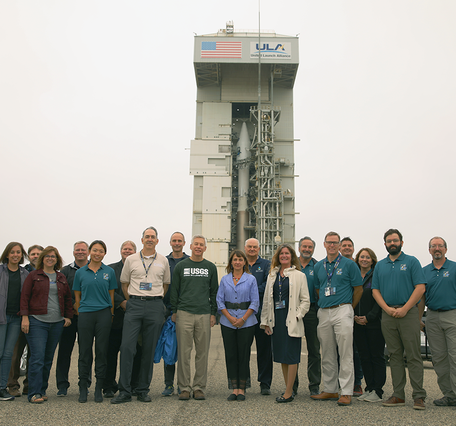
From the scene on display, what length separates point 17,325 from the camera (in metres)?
5.42

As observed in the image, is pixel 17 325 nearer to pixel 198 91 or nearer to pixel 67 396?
pixel 67 396

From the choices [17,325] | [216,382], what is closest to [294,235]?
[216,382]

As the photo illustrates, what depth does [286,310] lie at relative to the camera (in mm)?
5336

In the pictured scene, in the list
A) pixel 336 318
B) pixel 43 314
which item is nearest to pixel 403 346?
pixel 336 318

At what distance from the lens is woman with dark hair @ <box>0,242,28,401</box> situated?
17.1ft

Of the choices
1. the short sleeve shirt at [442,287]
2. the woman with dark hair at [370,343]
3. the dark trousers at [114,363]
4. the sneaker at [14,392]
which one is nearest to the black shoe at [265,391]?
the woman with dark hair at [370,343]

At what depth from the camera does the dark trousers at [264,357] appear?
5.66 m

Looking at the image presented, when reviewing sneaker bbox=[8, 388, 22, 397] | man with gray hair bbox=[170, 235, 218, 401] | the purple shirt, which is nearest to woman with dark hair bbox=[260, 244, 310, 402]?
the purple shirt

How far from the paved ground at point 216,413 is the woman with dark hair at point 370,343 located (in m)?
0.33

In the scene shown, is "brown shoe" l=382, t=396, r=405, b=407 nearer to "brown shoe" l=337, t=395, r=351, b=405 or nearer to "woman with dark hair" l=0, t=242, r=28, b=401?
"brown shoe" l=337, t=395, r=351, b=405

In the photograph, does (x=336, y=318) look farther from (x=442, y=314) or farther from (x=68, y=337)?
(x=68, y=337)

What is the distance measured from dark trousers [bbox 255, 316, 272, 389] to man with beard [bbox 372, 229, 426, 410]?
1.48 m

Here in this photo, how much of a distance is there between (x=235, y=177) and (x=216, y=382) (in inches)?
766

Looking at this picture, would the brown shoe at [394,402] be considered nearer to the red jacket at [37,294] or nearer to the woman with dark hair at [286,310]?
the woman with dark hair at [286,310]
